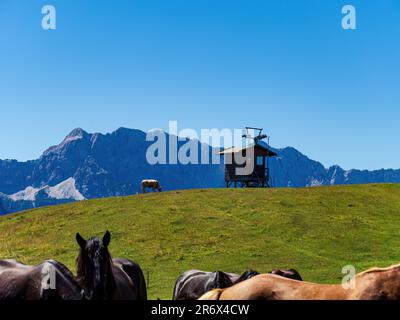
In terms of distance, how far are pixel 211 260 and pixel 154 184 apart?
180ft

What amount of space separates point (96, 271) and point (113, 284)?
697 millimetres

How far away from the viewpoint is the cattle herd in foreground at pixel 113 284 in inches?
391

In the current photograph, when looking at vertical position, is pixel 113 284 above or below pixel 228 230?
above

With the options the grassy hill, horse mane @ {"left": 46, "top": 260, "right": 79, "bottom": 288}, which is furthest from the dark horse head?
the grassy hill

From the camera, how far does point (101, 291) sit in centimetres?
1273

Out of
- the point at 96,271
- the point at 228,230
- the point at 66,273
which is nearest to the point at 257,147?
the point at 228,230

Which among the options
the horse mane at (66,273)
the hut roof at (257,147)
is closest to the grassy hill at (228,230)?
the horse mane at (66,273)

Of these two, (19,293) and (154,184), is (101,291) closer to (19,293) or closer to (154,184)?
(19,293)

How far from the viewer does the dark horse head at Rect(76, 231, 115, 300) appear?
12734 millimetres

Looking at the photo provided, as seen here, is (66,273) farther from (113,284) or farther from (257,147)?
(257,147)

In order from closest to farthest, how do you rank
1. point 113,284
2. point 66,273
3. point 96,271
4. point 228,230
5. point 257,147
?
1. point 96,271
2. point 113,284
3. point 66,273
4. point 228,230
5. point 257,147

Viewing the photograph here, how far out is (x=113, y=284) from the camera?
13.3 metres

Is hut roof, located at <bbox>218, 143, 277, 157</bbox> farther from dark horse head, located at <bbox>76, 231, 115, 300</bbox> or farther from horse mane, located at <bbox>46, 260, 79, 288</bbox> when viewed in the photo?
dark horse head, located at <bbox>76, 231, 115, 300</bbox>
